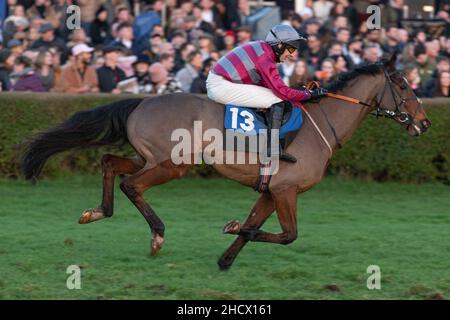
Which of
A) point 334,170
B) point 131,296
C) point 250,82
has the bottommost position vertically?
point 334,170

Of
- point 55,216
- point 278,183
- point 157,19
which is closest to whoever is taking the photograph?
point 278,183

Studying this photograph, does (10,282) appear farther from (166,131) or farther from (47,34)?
(47,34)

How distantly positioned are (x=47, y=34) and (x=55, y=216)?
3331 millimetres

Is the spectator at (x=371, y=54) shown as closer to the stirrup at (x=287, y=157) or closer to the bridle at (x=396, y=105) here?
the bridle at (x=396, y=105)

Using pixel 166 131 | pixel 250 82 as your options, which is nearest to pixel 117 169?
pixel 166 131

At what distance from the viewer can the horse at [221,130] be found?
7332 millimetres

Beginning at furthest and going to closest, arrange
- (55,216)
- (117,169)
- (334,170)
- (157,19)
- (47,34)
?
(157,19), (47,34), (334,170), (55,216), (117,169)

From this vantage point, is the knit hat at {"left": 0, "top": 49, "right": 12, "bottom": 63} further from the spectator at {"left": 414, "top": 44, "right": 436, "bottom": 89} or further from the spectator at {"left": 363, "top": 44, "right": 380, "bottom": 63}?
the spectator at {"left": 414, "top": 44, "right": 436, "bottom": 89}

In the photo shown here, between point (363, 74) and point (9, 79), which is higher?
point (363, 74)

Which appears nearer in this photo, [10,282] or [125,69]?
[10,282]

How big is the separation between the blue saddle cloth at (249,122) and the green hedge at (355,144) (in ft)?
12.6

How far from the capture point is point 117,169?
7.74 meters

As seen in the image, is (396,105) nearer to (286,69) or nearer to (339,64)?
(286,69)

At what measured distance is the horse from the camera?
7332 mm
